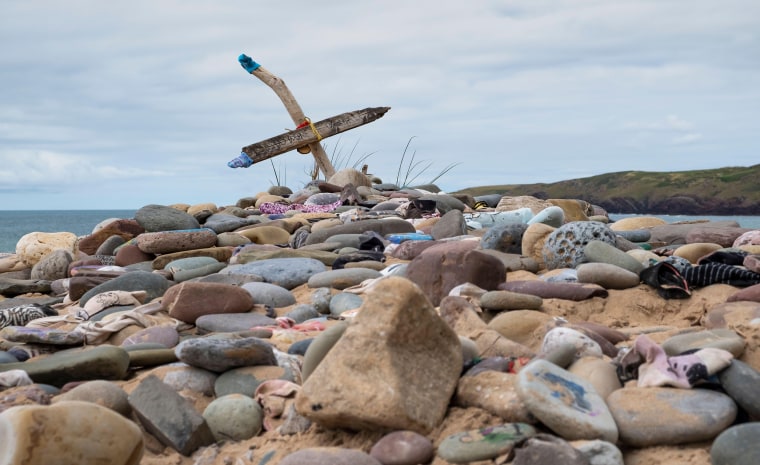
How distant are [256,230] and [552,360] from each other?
7.82 meters

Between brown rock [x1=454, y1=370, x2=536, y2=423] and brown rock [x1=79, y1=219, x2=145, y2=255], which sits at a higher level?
brown rock [x1=79, y1=219, x2=145, y2=255]

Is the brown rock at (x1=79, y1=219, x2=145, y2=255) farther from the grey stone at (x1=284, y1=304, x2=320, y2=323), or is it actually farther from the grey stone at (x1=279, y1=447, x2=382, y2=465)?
the grey stone at (x1=279, y1=447, x2=382, y2=465)

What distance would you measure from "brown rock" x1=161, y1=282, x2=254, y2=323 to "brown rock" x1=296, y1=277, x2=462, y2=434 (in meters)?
2.81

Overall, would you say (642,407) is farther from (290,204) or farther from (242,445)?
(290,204)

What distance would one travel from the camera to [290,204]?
51.9ft

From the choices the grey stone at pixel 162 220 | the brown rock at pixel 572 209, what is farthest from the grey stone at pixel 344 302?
the brown rock at pixel 572 209

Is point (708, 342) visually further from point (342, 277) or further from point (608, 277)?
point (342, 277)

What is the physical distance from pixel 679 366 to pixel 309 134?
12.8 metres

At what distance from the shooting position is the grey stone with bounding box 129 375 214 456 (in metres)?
4.23

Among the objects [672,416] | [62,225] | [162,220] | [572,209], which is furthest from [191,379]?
[62,225]

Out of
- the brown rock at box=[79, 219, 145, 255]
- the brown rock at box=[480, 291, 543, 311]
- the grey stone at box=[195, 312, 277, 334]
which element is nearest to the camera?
the brown rock at box=[480, 291, 543, 311]

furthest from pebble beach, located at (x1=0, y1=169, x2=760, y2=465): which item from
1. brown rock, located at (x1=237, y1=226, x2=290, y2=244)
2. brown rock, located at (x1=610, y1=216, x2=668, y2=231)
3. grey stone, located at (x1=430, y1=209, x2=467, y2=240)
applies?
brown rock, located at (x1=237, y1=226, x2=290, y2=244)

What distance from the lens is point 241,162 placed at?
15352 millimetres

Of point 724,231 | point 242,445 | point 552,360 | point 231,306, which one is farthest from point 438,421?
point 724,231
